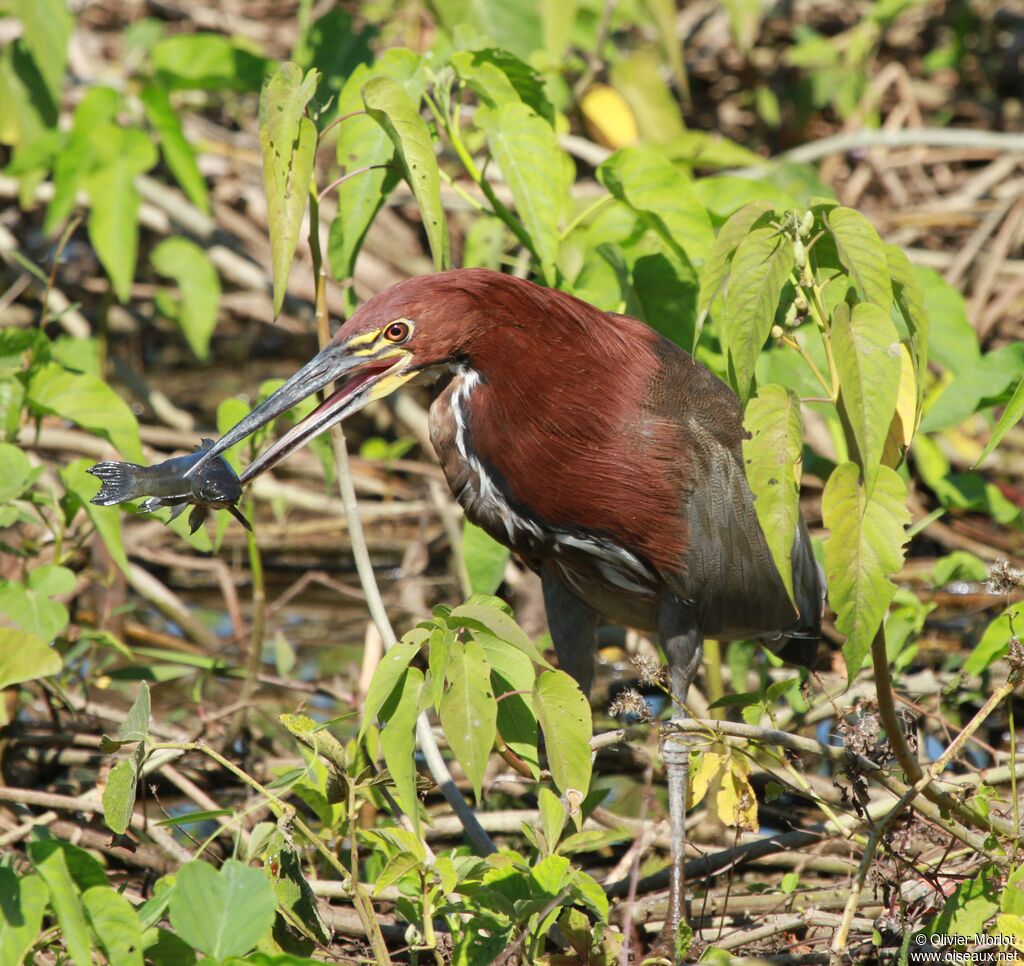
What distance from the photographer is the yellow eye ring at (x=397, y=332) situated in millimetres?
2992

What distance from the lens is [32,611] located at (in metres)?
3.35

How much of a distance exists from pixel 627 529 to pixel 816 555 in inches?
32.2

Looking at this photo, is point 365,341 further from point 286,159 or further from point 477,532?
point 477,532

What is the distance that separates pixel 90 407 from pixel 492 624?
5.26 feet

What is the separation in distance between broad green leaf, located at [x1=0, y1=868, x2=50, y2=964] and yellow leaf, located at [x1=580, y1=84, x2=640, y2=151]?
15.5 ft

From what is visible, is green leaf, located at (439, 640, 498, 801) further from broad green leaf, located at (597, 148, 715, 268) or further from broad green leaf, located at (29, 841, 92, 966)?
broad green leaf, located at (597, 148, 715, 268)

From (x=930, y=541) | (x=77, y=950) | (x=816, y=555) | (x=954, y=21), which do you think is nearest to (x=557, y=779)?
(x=77, y=950)

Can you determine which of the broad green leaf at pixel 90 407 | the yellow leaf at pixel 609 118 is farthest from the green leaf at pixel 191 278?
the broad green leaf at pixel 90 407

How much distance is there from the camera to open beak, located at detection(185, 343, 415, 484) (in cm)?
297

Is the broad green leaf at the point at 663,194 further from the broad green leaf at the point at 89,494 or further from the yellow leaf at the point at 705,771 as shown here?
the broad green leaf at the point at 89,494

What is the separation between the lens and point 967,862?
316 centimetres

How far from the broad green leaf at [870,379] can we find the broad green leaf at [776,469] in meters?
0.10

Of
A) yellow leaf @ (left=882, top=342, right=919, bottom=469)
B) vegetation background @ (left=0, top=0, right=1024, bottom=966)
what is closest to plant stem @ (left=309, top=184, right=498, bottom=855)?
vegetation background @ (left=0, top=0, right=1024, bottom=966)

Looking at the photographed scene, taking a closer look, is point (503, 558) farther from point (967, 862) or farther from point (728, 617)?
point (967, 862)
